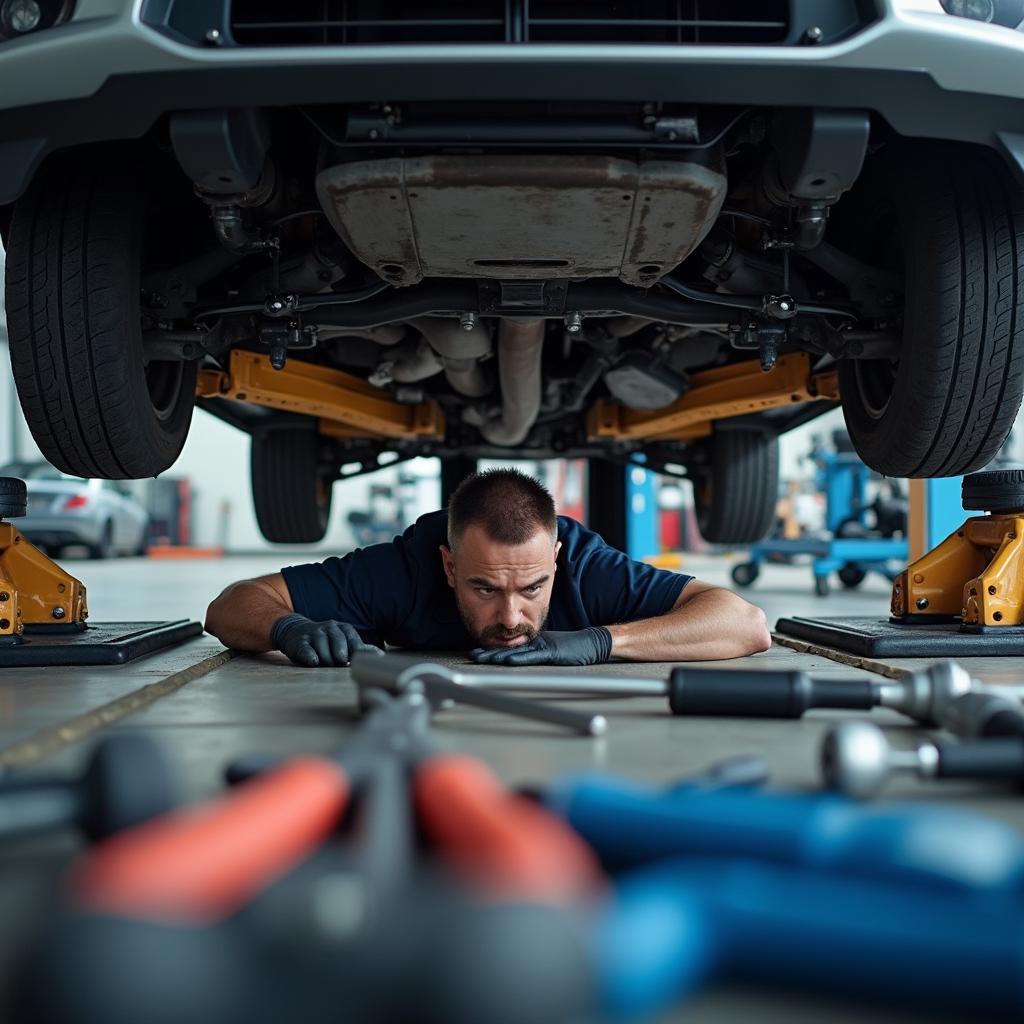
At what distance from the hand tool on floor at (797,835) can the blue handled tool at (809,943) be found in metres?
0.03

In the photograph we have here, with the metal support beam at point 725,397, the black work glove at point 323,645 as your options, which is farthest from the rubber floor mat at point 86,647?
the metal support beam at point 725,397

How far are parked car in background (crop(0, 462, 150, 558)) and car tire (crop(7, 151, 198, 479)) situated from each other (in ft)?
26.2

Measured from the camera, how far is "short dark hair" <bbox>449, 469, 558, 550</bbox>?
1.93 m

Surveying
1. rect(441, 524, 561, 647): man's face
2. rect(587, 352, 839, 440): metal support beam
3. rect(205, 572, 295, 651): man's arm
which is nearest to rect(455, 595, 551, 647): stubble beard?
rect(441, 524, 561, 647): man's face

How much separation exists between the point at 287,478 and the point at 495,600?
207cm

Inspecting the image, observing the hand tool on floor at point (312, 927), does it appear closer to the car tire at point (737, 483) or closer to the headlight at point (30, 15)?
the headlight at point (30, 15)

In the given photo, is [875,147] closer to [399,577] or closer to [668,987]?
[399,577]

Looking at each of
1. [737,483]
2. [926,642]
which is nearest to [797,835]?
[926,642]

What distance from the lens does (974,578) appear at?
2.27 metres

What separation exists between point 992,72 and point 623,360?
133 centimetres

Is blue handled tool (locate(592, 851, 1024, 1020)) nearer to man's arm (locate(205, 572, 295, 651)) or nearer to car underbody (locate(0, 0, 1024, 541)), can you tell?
car underbody (locate(0, 0, 1024, 541))

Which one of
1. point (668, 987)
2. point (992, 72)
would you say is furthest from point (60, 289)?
point (668, 987)

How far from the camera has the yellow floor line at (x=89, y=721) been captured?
1.08 m

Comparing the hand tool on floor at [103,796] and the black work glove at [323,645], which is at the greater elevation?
the hand tool on floor at [103,796]
